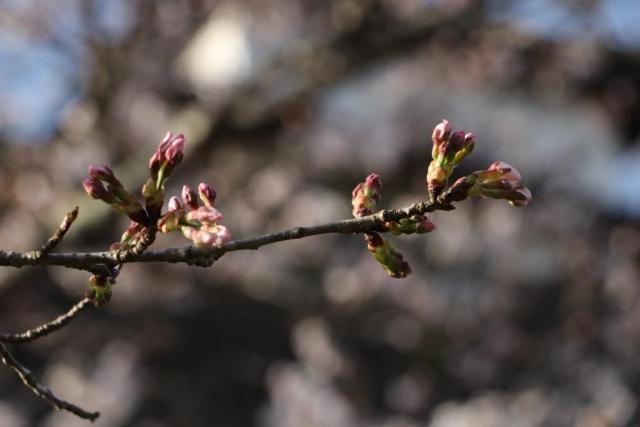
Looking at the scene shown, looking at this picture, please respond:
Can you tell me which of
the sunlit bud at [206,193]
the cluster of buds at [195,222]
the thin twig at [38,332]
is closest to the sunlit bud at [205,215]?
the cluster of buds at [195,222]

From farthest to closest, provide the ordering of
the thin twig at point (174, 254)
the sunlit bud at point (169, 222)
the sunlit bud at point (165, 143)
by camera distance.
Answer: the sunlit bud at point (165, 143) < the sunlit bud at point (169, 222) < the thin twig at point (174, 254)

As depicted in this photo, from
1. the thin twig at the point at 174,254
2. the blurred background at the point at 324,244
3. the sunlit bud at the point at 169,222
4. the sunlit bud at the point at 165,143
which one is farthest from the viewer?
the blurred background at the point at 324,244

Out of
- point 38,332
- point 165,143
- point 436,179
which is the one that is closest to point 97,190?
point 165,143

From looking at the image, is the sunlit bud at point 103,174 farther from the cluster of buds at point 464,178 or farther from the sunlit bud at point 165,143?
the cluster of buds at point 464,178

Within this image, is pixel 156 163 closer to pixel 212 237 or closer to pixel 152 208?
pixel 152 208

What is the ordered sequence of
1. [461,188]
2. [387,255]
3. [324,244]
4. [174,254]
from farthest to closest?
1. [324,244]
2. [387,255]
3. [461,188]
4. [174,254]

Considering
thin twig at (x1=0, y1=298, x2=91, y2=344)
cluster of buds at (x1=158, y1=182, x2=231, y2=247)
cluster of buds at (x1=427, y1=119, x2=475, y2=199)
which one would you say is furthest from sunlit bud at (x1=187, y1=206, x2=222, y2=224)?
cluster of buds at (x1=427, y1=119, x2=475, y2=199)
